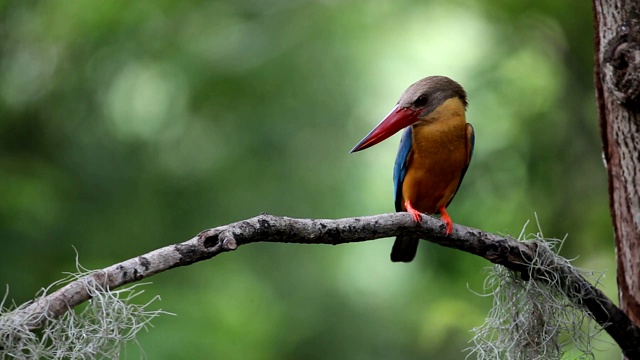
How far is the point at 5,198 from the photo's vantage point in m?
4.62

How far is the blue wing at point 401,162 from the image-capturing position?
3957mm

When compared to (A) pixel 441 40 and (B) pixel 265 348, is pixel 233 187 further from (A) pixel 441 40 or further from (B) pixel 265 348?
(A) pixel 441 40

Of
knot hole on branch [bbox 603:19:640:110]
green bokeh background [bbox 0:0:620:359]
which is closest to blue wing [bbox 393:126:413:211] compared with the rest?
green bokeh background [bbox 0:0:620:359]

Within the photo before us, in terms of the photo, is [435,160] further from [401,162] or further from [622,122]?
[622,122]

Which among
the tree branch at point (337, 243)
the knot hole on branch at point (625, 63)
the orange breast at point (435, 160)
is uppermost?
the orange breast at point (435, 160)

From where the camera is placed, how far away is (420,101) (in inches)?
149

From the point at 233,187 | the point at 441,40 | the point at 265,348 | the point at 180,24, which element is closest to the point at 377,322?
the point at 265,348

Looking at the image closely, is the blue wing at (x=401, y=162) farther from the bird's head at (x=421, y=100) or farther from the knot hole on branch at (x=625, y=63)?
the knot hole on branch at (x=625, y=63)

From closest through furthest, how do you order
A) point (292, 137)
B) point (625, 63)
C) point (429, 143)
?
point (625, 63) → point (429, 143) → point (292, 137)

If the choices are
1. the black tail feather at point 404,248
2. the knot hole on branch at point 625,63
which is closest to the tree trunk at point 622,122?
the knot hole on branch at point 625,63

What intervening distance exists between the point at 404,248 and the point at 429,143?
56 cm

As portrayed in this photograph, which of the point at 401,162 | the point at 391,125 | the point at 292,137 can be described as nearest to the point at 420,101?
the point at 391,125

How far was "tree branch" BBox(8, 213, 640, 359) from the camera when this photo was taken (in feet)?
6.81

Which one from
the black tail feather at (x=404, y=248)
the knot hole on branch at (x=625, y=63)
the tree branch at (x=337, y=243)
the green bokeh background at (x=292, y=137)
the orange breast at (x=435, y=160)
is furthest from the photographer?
the green bokeh background at (x=292, y=137)
